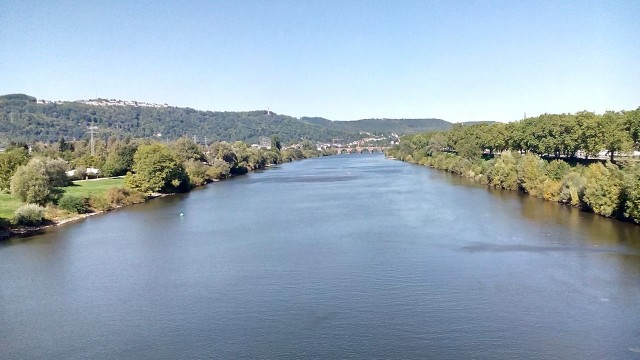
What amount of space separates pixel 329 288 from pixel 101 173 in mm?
40382

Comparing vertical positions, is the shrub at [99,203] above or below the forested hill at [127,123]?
below

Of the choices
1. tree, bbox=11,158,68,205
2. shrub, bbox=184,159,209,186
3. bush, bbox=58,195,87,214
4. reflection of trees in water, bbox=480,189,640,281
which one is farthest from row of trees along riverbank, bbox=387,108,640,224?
tree, bbox=11,158,68,205

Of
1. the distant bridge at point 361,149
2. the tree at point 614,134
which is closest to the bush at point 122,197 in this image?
the tree at point 614,134

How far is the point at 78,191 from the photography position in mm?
39469

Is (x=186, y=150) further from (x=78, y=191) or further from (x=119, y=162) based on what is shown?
(x=78, y=191)

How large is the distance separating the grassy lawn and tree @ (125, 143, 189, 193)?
2.27m

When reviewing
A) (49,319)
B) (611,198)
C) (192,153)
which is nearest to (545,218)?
(611,198)

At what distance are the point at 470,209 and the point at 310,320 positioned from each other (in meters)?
20.0

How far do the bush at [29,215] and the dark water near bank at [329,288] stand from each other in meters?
1.68

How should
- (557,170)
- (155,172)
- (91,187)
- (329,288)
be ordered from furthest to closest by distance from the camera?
(155,172)
(91,187)
(557,170)
(329,288)

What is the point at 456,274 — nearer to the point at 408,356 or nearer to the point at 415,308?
the point at 415,308

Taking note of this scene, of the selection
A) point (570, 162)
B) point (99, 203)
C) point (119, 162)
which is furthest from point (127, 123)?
point (570, 162)

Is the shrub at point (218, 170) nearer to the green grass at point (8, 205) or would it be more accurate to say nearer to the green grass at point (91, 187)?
the green grass at point (91, 187)

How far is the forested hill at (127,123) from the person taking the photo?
121 meters
